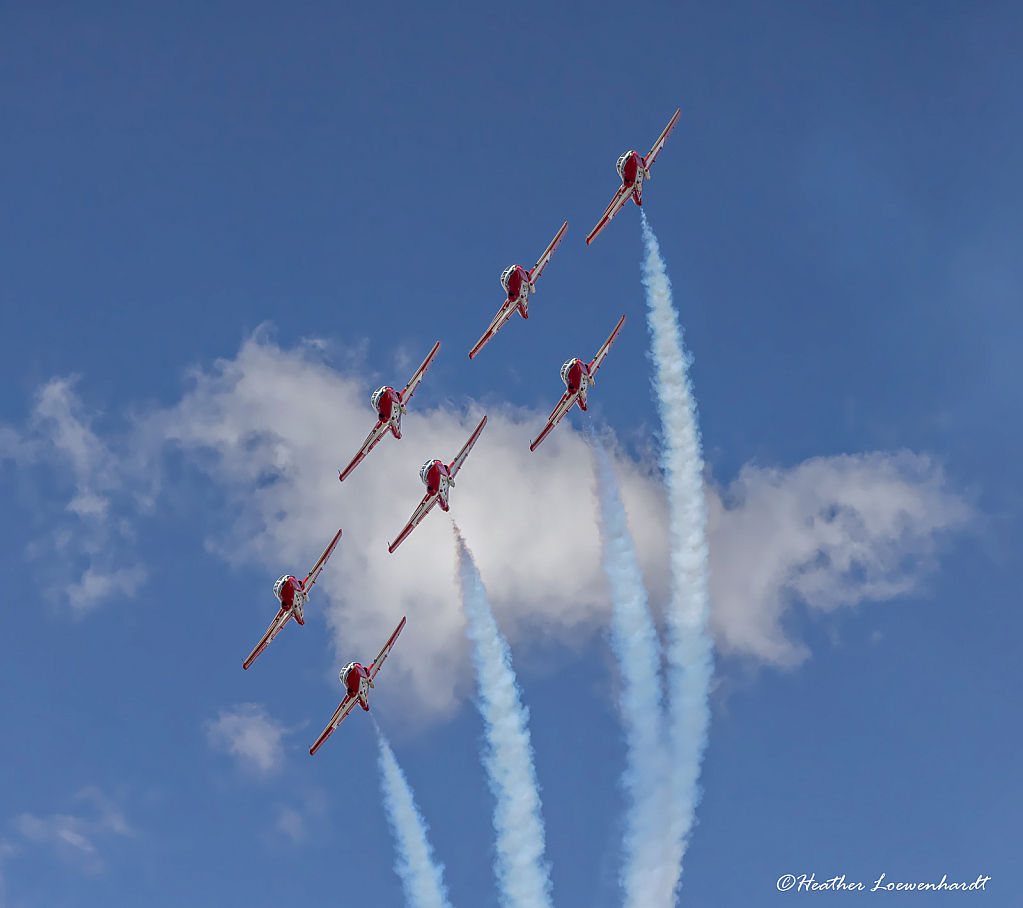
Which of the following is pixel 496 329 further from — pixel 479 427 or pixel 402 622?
pixel 402 622

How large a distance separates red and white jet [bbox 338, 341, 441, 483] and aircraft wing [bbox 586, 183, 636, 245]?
1219 inches

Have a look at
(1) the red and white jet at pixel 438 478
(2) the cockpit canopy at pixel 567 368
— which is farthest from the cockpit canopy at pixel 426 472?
(2) the cockpit canopy at pixel 567 368

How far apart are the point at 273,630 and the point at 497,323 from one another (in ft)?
182

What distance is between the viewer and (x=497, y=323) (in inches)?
4648

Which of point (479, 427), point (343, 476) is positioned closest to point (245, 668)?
point (343, 476)

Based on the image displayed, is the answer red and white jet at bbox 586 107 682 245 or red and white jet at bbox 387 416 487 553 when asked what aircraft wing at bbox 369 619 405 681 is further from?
red and white jet at bbox 586 107 682 245

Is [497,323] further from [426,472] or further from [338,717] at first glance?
[338,717]

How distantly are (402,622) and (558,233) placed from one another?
198ft

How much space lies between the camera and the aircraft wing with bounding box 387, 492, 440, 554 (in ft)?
368

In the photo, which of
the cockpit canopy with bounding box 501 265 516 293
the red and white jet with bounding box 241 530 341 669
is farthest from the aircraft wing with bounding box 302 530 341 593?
the cockpit canopy with bounding box 501 265 516 293

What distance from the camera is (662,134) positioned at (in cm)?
12512

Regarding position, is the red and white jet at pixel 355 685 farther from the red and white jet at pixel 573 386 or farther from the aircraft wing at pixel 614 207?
the aircraft wing at pixel 614 207

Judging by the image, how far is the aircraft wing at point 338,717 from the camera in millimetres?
118006

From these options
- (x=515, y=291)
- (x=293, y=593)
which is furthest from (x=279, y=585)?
(x=515, y=291)
